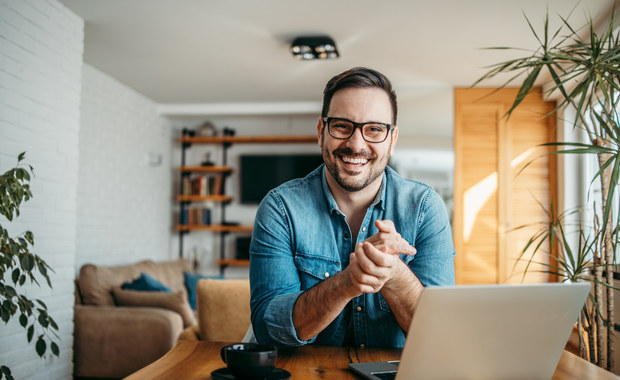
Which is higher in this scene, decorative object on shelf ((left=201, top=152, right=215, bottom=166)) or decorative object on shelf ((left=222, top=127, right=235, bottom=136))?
decorative object on shelf ((left=222, top=127, right=235, bottom=136))

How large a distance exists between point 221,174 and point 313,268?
5129 millimetres

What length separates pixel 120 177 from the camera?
501 centimetres

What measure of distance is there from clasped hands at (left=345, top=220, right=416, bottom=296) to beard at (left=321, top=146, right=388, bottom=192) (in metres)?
0.31

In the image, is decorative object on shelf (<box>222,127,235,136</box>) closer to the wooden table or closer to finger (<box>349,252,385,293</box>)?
the wooden table

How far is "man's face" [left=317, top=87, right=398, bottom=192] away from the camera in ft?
4.20

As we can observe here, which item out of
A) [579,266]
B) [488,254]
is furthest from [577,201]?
[579,266]

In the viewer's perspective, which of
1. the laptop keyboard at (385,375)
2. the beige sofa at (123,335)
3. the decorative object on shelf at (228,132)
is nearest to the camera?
the laptop keyboard at (385,375)

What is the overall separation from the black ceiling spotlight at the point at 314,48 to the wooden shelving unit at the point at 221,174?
2.05 m

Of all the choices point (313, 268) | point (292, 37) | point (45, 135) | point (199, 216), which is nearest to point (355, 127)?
point (313, 268)

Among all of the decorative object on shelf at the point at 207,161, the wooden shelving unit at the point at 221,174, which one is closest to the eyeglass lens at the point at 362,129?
the wooden shelving unit at the point at 221,174

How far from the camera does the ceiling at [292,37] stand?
3123mm

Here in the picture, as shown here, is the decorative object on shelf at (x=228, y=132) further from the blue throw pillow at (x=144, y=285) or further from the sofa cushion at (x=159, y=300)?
the sofa cushion at (x=159, y=300)

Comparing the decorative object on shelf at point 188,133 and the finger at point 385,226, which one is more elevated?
the decorative object on shelf at point 188,133

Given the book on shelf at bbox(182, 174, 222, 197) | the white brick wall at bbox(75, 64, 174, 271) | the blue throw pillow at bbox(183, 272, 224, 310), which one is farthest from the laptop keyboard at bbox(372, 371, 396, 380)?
the book on shelf at bbox(182, 174, 222, 197)
